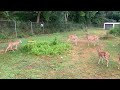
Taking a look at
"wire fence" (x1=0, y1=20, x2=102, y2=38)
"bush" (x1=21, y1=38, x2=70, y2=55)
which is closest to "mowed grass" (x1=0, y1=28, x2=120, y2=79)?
"bush" (x1=21, y1=38, x2=70, y2=55)

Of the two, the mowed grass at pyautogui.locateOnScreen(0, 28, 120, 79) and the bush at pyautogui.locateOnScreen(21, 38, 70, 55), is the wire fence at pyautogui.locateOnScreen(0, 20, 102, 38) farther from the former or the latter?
the mowed grass at pyautogui.locateOnScreen(0, 28, 120, 79)

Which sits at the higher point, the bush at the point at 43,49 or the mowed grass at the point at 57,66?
the bush at the point at 43,49

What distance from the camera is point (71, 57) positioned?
12953mm

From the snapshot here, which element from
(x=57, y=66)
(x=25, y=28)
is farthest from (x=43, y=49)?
(x=25, y=28)

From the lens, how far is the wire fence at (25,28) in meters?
20.2

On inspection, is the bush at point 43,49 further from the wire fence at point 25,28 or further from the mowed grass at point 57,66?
the wire fence at point 25,28

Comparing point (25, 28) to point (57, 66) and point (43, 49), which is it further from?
point (57, 66)

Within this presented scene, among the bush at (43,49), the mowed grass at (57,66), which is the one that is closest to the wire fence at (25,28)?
the bush at (43,49)

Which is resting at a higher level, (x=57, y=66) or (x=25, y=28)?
(x=25, y=28)

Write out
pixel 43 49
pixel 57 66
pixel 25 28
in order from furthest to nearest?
pixel 25 28
pixel 43 49
pixel 57 66

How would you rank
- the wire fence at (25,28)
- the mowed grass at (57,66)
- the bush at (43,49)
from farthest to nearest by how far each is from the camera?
the wire fence at (25,28) < the bush at (43,49) < the mowed grass at (57,66)

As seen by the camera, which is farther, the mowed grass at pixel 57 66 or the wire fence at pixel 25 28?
the wire fence at pixel 25 28

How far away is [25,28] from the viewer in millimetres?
22531

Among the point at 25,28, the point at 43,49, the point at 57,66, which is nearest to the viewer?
the point at 57,66
